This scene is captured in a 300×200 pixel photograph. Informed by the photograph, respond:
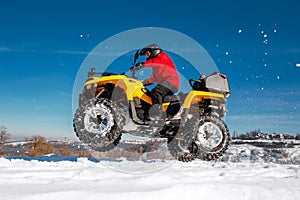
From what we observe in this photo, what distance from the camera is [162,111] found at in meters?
5.58

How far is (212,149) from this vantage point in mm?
5527

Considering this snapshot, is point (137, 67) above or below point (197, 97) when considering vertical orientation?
above

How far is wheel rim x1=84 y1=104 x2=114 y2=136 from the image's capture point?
A: 17.2 ft

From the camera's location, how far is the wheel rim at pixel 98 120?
5234 millimetres

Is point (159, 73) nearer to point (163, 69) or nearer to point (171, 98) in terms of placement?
point (163, 69)

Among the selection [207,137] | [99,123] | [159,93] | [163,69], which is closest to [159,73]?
[163,69]

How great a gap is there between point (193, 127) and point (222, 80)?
45.0 inches

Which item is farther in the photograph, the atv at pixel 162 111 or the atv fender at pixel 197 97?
the atv fender at pixel 197 97

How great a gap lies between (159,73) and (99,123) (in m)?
1.43

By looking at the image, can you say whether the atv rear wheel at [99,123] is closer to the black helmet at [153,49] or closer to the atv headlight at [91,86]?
the atv headlight at [91,86]

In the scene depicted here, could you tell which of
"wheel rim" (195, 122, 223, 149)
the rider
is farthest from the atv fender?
"wheel rim" (195, 122, 223, 149)

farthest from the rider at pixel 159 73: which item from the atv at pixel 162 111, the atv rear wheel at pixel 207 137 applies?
the atv rear wheel at pixel 207 137

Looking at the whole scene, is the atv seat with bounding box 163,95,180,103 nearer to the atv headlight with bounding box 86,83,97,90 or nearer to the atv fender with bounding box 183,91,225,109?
the atv fender with bounding box 183,91,225,109

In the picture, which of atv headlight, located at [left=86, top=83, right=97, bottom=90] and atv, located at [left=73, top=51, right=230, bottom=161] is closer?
atv, located at [left=73, top=51, right=230, bottom=161]
